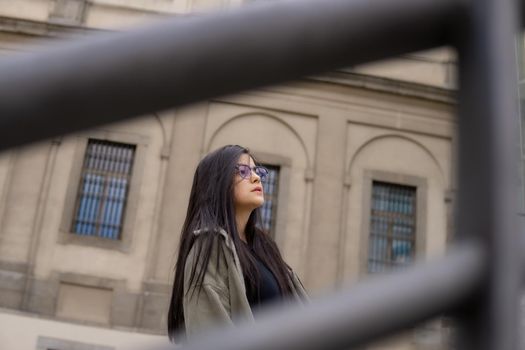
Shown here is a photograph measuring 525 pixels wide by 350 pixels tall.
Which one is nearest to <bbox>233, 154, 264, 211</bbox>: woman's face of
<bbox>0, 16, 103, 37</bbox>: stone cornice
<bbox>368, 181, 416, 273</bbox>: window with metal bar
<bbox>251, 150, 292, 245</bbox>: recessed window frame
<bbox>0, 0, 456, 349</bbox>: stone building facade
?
<bbox>0, 0, 456, 349</bbox>: stone building facade

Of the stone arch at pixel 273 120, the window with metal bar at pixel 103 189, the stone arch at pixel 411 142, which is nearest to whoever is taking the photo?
the window with metal bar at pixel 103 189

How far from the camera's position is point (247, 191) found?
2248mm

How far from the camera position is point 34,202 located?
36.0 ft

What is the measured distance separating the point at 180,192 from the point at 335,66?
36.3 feet

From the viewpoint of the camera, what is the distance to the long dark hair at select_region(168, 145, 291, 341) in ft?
6.60

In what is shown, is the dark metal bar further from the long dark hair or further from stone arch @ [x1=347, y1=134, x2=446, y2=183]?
stone arch @ [x1=347, y1=134, x2=446, y2=183]

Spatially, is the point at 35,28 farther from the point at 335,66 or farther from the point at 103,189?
the point at 335,66

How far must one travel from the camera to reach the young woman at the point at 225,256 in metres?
1.90

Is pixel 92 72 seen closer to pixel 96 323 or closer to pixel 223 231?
pixel 223 231

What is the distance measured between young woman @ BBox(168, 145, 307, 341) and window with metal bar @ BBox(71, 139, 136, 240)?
9096 mm

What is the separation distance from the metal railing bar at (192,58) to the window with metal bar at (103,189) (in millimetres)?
10983

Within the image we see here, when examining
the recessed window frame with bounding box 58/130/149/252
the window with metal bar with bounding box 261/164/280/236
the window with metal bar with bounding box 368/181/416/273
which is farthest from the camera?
the window with metal bar with bounding box 368/181/416/273

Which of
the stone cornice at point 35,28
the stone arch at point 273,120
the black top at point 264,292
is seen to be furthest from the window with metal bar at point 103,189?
the black top at point 264,292

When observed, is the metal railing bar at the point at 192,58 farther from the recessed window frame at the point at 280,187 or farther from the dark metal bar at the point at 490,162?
the recessed window frame at the point at 280,187
